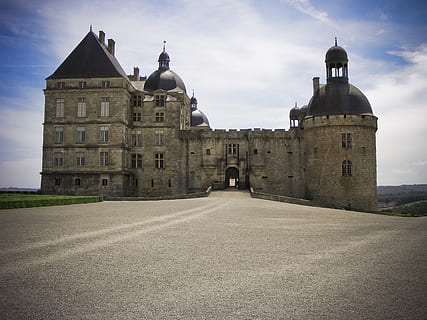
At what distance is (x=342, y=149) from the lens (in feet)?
128

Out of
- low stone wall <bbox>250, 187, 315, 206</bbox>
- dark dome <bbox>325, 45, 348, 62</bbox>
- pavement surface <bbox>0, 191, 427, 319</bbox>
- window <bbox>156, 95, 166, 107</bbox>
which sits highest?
dark dome <bbox>325, 45, 348, 62</bbox>

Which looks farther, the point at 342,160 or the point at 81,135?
the point at 81,135

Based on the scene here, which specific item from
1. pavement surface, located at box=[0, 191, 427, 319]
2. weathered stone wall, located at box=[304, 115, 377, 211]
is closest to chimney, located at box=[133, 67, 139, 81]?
weathered stone wall, located at box=[304, 115, 377, 211]

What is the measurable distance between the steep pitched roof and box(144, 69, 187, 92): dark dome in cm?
493

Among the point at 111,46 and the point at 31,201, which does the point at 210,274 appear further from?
the point at 111,46

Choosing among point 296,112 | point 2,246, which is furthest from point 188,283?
point 296,112

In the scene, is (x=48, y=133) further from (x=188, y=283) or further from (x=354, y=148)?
(x=188, y=283)

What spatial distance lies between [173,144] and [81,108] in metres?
11.0

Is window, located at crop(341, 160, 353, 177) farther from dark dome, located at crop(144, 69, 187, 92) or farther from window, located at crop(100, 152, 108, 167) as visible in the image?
window, located at crop(100, 152, 108, 167)

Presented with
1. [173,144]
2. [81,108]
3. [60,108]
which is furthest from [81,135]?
[173,144]

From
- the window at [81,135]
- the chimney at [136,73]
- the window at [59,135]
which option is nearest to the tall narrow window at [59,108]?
the window at [59,135]

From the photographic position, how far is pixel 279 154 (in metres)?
43.5

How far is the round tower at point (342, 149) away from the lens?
38531 mm

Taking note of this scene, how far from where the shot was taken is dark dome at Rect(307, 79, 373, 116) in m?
40.0
